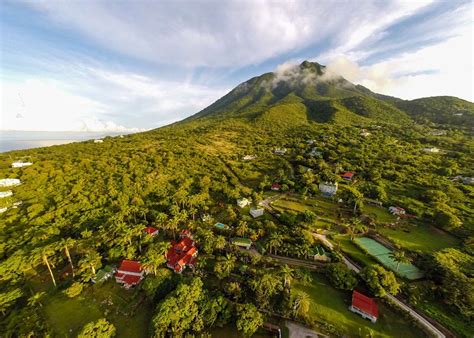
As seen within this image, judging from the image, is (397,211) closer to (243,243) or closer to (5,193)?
(243,243)

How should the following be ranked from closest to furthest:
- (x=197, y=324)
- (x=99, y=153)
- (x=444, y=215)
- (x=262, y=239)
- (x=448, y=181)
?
(x=197, y=324) → (x=262, y=239) → (x=444, y=215) → (x=448, y=181) → (x=99, y=153)

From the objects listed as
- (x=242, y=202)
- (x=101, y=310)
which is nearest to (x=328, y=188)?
(x=242, y=202)

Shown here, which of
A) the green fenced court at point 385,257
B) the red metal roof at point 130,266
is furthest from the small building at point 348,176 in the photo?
the red metal roof at point 130,266

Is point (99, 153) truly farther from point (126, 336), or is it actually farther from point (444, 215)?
point (444, 215)

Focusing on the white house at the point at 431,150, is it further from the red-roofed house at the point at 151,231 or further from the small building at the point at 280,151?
the red-roofed house at the point at 151,231

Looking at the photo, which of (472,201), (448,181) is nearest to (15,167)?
(472,201)

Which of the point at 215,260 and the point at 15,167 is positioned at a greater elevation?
the point at 15,167
